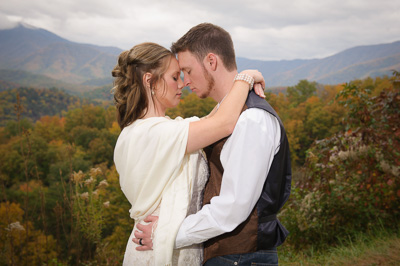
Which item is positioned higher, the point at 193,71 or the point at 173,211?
the point at 193,71

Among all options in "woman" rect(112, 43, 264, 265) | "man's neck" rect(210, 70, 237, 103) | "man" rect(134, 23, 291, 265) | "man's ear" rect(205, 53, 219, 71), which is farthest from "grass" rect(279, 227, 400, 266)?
"man's ear" rect(205, 53, 219, 71)

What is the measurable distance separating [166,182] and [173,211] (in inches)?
7.7

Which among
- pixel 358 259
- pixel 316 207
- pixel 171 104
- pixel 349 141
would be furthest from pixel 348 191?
pixel 171 104

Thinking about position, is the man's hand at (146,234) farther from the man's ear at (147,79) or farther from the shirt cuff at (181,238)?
the man's ear at (147,79)

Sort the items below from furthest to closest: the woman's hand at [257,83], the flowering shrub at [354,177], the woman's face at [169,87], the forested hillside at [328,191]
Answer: the flowering shrub at [354,177], the forested hillside at [328,191], the woman's face at [169,87], the woman's hand at [257,83]

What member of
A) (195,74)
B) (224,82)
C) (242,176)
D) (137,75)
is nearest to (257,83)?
(224,82)

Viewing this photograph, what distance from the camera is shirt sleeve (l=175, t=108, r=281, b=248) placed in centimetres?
160

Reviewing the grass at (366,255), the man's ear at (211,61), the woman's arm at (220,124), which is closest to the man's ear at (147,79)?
the man's ear at (211,61)

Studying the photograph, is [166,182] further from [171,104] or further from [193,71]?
[193,71]

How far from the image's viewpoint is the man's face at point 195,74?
7.27 feet

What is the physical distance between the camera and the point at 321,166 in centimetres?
505

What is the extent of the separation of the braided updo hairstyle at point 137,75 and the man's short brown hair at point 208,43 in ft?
0.61


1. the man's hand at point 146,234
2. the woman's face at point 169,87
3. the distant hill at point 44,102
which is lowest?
the distant hill at point 44,102

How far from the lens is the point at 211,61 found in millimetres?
2162
